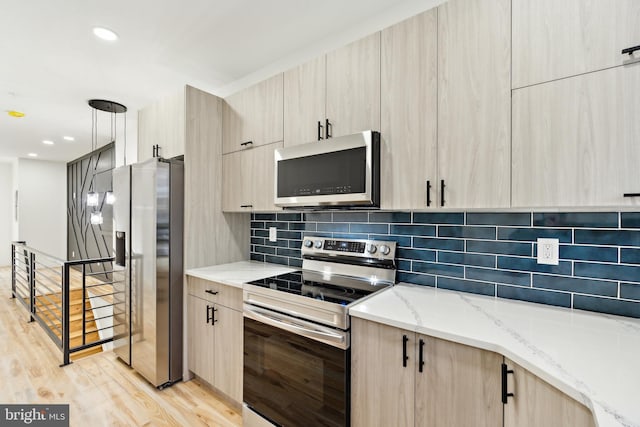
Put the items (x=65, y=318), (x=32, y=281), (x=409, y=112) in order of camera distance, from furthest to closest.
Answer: (x=32, y=281) < (x=65, y=318) < (x=409, y=112)

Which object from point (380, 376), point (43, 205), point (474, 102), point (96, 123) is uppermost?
point (96, 123)

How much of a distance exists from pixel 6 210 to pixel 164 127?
799 centimetres

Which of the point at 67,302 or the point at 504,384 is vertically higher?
the point at 504,384

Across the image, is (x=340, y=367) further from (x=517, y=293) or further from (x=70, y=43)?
(x=70, y=43)

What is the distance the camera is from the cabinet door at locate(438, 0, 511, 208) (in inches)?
52.5

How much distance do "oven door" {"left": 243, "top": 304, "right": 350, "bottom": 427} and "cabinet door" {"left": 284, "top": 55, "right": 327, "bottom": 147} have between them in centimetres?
114

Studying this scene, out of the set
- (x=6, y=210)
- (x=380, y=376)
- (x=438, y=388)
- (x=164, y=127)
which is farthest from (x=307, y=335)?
(x=6, y=210)

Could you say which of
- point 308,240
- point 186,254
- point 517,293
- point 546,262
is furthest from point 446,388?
point 186,254

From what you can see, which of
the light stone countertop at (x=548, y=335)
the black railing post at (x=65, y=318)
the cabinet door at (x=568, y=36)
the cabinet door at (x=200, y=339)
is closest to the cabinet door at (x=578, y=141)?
the cabinet door at (x=568, y=36)

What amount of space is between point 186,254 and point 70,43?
5.89ft

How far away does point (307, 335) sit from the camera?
61.4 inches

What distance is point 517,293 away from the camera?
156cm

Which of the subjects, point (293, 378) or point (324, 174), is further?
point (324, 174)

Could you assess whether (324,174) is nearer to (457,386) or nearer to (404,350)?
(404,350)
